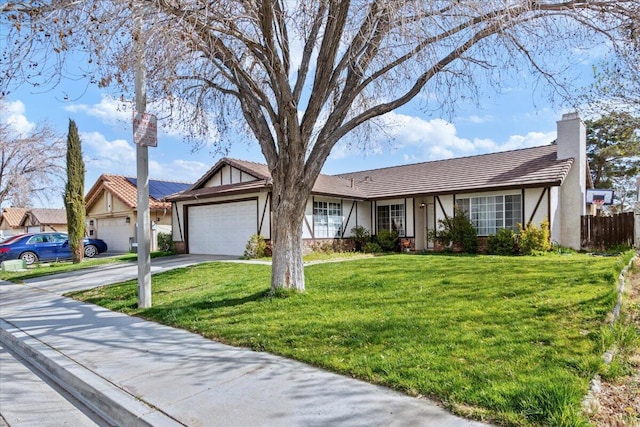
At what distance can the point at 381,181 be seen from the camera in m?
21.8

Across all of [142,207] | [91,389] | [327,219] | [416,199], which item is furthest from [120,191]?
[91,389]

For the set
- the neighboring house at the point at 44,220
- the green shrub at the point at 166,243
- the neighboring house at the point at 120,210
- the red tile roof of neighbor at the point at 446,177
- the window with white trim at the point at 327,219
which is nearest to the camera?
the red tile roof of neighbor at the point at 446,177

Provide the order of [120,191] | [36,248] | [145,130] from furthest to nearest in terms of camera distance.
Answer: [120,191] → [36,248] → [145,130]

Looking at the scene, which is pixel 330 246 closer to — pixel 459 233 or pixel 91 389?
pixel 459 233

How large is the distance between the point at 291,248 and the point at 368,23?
13.7 feet

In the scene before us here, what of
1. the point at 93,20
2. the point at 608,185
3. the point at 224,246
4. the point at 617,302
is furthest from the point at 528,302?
the point at 608,185

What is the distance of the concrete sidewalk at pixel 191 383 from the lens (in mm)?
3297

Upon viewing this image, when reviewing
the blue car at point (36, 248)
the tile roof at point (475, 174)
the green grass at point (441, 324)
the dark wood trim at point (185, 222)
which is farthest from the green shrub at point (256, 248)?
the blue car at point (36, 248)

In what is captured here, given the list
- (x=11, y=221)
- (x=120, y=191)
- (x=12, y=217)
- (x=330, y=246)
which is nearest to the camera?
(x=330, y=246)

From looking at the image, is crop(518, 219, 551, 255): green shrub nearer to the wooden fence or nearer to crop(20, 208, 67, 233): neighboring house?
the wooden fence

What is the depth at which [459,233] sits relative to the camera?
1655 cm

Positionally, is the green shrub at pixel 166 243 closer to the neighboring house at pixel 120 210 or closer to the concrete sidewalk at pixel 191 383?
the neighboring house at pixel 120 210

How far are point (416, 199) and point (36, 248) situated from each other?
18.4 metres

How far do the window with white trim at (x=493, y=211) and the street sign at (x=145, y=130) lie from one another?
13.4 m
